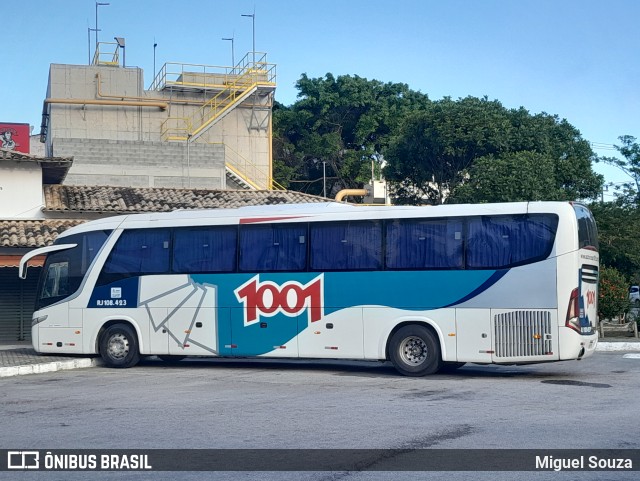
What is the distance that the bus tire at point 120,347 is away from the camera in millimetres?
19766

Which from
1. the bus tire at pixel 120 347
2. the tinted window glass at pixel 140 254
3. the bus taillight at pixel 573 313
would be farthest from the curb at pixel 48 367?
the bus taillight at pixel 573 313

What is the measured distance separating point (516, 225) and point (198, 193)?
19256mm

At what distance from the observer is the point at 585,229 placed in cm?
1652

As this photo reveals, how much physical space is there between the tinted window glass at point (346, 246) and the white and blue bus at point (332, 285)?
24 mm

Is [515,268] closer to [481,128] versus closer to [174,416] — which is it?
[174,416]

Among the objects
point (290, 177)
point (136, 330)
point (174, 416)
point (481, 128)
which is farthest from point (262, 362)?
point (290, 177)

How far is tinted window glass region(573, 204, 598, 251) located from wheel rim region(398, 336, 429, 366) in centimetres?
347

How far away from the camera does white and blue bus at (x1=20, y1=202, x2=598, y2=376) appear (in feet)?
53.3

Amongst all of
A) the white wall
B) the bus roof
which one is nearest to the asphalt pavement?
the bus roof

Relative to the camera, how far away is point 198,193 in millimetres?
33812

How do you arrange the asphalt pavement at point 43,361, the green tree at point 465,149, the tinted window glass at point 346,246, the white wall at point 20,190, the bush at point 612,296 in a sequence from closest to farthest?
1. the tinted window glass at point 346,246
2. the asphalt pavement at point 43,361
3. the bush at point 612,296
4. the white wall at point 20,190
5. the green tree at point 465,149

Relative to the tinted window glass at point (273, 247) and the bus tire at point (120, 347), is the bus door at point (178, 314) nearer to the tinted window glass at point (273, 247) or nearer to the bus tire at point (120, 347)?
the bus tire at point (120, 347)

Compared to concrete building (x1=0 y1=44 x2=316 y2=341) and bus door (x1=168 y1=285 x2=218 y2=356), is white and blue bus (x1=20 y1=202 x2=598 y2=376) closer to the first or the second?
bus door (x1=168 y1=285 x2=218 y2=356)

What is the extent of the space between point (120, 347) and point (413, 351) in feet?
21.9
